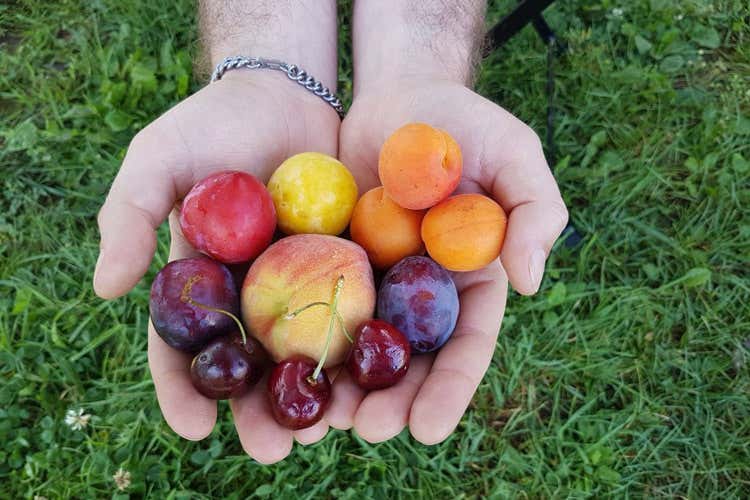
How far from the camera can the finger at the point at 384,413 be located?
1.98 m

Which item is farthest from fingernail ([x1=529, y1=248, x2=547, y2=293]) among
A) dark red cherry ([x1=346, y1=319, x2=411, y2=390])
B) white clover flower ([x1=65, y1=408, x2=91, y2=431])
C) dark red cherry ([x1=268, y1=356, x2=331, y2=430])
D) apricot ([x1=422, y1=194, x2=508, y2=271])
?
white clover flower ([x1=65, y1=408, x2=91, y2=431])

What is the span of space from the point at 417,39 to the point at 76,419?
223 cm

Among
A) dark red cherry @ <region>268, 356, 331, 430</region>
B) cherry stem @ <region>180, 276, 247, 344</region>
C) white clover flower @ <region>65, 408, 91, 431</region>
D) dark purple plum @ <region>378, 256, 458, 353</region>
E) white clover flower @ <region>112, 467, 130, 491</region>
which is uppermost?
cherry stem @ <region>180, 276, 247, 344</region>

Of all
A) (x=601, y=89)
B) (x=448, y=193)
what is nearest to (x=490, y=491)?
(x=448, y=193)

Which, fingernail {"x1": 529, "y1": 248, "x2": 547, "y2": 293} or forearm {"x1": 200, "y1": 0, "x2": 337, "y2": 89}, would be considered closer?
fingernail {"x1": 529, "y1": 248, "x2": 547, "y2": 293}

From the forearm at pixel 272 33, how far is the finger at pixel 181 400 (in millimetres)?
1584

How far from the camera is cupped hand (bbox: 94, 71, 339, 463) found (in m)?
1.97

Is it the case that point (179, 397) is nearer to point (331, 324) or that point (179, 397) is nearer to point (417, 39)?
point (331, 324)

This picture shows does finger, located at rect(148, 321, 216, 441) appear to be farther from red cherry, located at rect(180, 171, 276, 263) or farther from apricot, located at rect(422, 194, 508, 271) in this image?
apricot, located at rect(422, 194, 508, 271)

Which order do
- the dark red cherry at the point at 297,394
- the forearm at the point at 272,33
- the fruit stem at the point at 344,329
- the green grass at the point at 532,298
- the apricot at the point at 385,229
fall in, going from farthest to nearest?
the forearm at the point at 272,33 → the green grass at the point at 532,298 → the apricot at the point at 385,229 → the fruit stem at the point at 344,329 → the dark red cherry at the point at 297,394

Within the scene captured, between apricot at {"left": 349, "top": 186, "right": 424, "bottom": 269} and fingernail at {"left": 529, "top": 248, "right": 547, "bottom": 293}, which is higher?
fingernail at {"left": 529, "top": 248, "right": 547, "bottom": 293}

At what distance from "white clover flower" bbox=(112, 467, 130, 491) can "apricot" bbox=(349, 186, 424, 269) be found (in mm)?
1396

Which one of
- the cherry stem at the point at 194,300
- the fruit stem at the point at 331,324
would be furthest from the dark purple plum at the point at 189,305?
the fruit stem at the point at 331,324

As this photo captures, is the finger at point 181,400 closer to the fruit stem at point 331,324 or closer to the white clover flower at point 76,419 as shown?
the fruit stem at point 331,324
